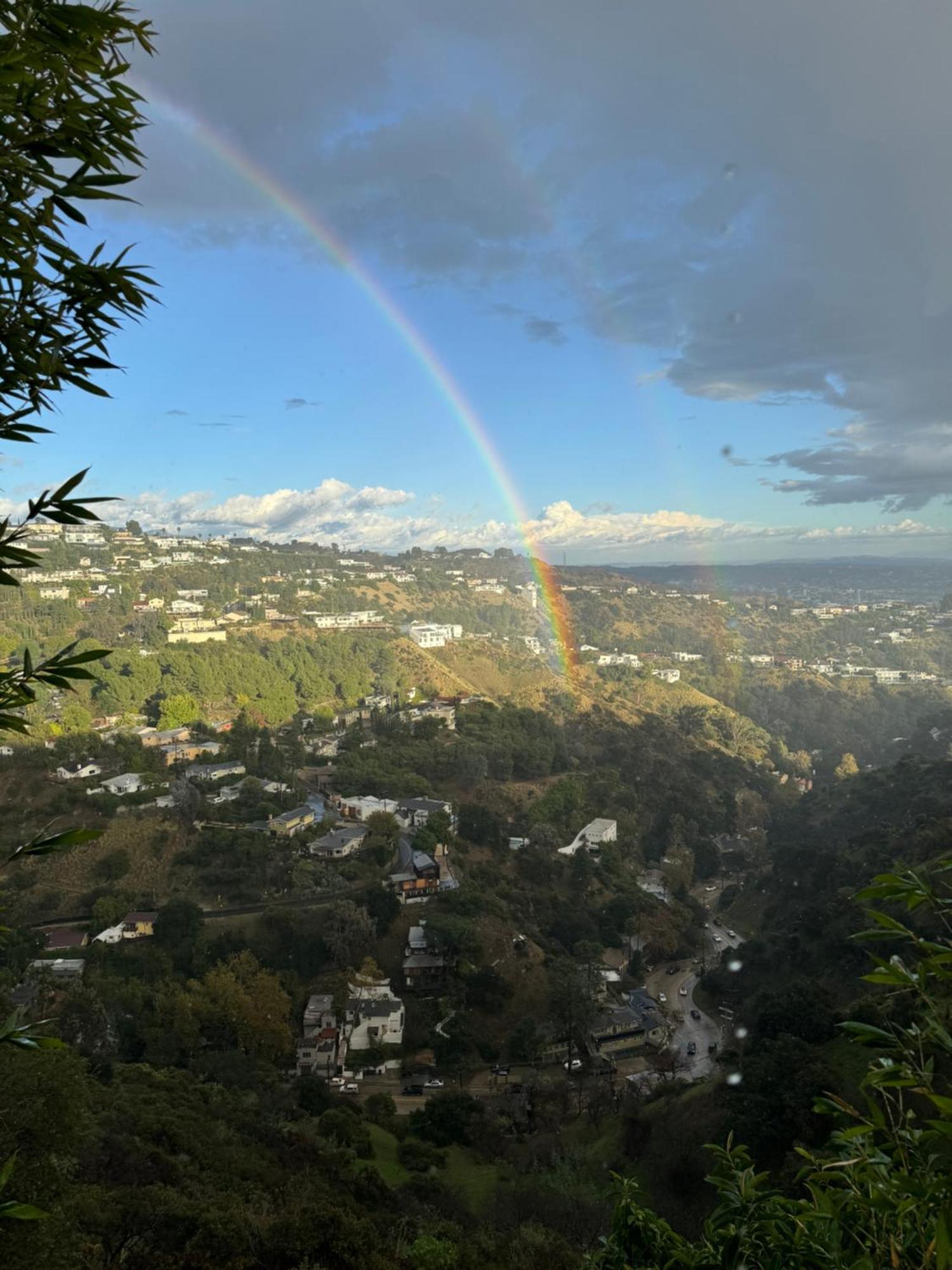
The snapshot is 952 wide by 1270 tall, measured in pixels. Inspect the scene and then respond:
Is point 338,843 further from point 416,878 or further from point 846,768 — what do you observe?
point 846,768

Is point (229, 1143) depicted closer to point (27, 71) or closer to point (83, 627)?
point (27, 71)

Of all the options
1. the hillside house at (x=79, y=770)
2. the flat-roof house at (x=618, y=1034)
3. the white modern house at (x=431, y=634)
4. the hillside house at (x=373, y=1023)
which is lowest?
the flat-roof house at (x=618, y=1034)

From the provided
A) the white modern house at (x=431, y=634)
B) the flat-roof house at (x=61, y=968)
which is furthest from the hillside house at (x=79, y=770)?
the white modern house at (x=431, y=634)

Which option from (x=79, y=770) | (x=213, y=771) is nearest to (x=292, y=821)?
(x=213, y=771)

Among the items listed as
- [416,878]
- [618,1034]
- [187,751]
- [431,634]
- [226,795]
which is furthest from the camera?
[431,634]

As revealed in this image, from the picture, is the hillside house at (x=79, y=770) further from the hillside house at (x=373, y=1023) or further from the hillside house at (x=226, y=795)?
the hillside house at (x=373, y=1023)

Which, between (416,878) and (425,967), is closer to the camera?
(425,967)

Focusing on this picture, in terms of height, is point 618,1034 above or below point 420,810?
below
